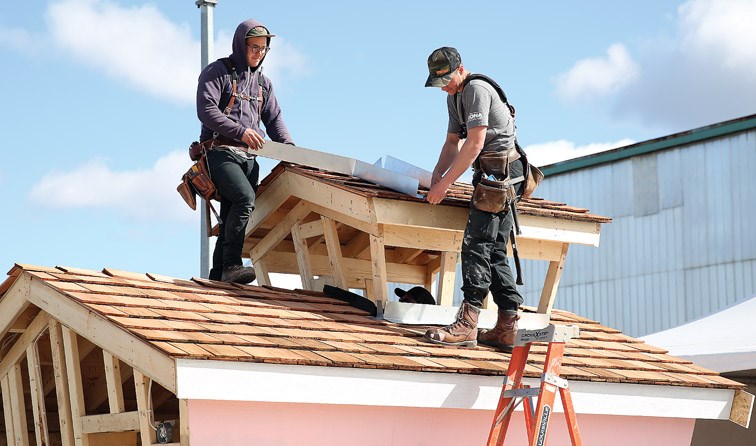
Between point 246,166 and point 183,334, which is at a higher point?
point 246,166

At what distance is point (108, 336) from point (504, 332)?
3.01 m

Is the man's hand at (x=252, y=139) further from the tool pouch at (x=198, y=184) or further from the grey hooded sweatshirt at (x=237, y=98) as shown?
the tool pouch at (x=198, y=184)

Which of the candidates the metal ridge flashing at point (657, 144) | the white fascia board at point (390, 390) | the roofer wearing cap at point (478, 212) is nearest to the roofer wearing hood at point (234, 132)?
the roofer wearing cap at point (478, 212)

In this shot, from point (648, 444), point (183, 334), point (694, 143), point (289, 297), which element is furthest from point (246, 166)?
point (694, 143)

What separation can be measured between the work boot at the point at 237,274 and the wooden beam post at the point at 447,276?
1555 mm

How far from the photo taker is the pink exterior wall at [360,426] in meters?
6.56

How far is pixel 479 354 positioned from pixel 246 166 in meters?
2.65

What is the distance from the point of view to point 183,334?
260 inches

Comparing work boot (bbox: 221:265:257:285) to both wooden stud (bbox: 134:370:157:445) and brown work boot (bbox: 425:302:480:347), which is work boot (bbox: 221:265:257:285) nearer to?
brown work boot (bbox: 425:302:480:347)

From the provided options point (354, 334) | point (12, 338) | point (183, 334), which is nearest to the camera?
point (183, 334)

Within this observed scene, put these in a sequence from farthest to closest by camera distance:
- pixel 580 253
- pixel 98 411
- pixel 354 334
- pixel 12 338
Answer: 1. pixel 580 253
2. pixel 98 411
3. pixel 12 338
4. pixel 354 334

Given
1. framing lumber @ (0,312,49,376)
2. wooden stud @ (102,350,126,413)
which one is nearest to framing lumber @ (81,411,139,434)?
wooden stud @ (102,350,126,413)

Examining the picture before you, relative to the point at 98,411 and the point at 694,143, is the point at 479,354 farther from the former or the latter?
the point at 694,143

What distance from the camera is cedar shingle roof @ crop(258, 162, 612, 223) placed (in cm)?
820
